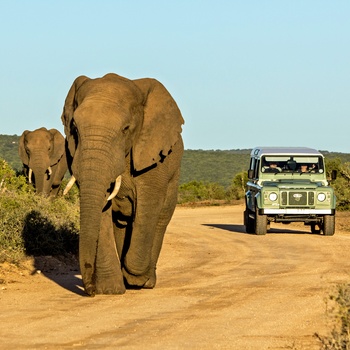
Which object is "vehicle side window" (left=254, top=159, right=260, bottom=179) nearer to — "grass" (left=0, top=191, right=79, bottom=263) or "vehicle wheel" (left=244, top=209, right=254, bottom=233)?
"vehicle wheel" (left=244, top=209, right=254, bottom=233)

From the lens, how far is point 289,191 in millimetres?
26516

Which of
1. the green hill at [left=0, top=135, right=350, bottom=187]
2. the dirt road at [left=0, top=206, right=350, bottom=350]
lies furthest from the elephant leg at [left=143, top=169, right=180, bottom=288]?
the green hill at [left=0, top=135, right=350, bottom=187]

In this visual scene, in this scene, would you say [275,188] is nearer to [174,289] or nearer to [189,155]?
[174,289]

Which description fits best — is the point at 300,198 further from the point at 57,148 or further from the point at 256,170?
the point at 57,148

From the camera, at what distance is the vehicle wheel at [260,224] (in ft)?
87.3

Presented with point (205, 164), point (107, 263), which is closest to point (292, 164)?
point (107, 263)

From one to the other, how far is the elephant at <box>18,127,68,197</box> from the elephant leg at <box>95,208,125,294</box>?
69.1ft

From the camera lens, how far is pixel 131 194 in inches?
551

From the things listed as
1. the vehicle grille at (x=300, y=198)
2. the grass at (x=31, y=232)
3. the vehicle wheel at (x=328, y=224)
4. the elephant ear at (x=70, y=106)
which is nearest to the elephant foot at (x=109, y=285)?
the elephant ear at (x=70, y=106)

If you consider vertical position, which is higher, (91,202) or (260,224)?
(91,202)

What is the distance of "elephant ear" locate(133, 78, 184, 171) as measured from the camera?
13.9 m

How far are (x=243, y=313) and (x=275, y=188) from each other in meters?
14.5

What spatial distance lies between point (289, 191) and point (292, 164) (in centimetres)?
129

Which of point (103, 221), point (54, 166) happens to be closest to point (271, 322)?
point (103, 221)
